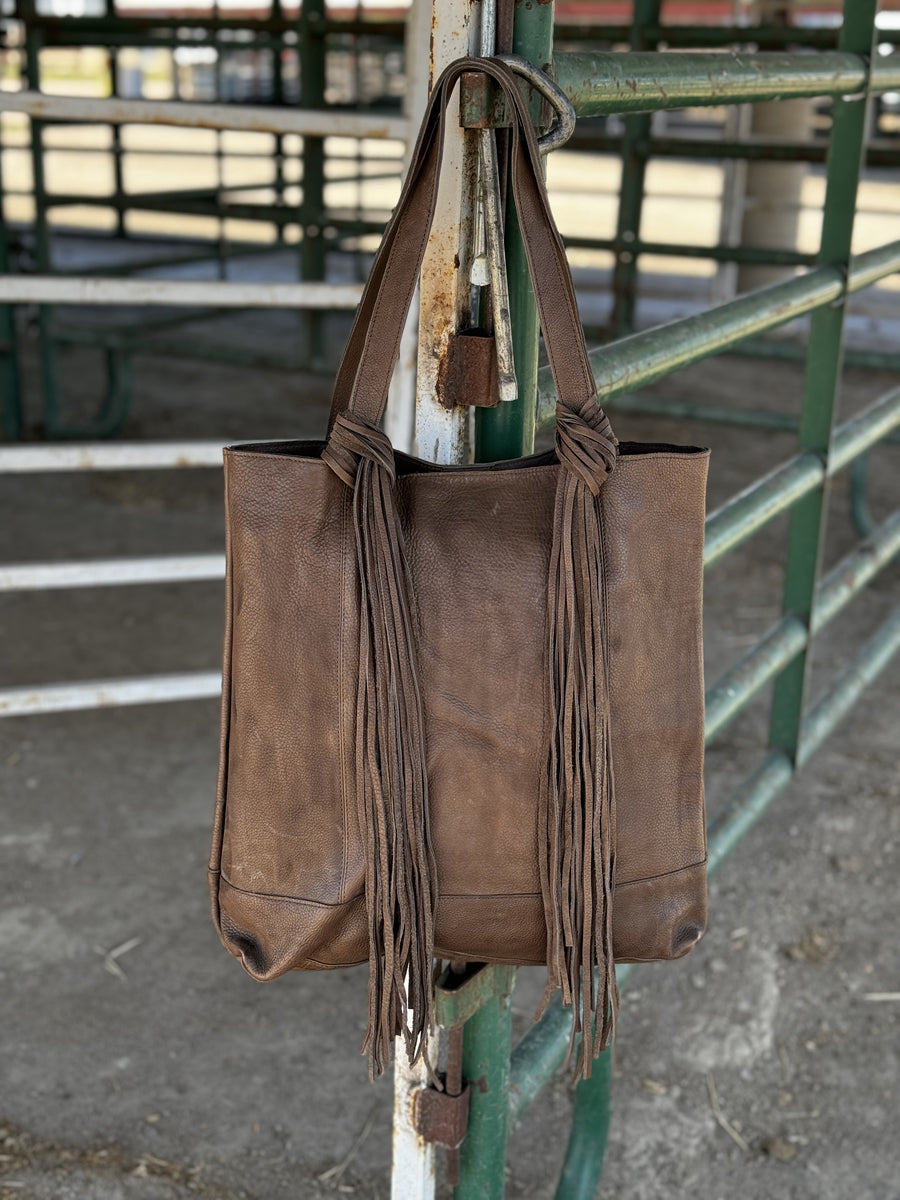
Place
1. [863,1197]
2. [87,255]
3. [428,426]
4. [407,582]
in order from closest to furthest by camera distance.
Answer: [407,582]
[428,426]
[863,1197]
[87,255]

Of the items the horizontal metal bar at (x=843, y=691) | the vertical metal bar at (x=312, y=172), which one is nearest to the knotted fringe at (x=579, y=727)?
the horizontal metal bar at (x=843, y=691)

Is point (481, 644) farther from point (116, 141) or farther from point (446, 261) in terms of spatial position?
point (116, 141)

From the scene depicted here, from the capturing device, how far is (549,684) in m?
0.81

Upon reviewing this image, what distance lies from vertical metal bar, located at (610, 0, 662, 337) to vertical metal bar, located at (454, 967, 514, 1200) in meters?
3.36

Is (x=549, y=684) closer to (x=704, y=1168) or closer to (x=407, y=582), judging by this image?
(x=407, y=582)

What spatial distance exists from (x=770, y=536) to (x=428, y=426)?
3.26 m

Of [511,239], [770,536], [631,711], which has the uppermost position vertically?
[511,239]

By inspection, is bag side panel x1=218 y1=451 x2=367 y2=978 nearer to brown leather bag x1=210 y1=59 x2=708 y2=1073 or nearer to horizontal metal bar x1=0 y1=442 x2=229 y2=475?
brown leather bag x1=210 y1=59 x2=708 y2=1073

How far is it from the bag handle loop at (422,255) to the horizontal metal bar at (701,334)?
167 mm

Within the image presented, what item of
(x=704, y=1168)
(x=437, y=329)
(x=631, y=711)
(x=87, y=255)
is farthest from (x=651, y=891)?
(x=87, y=255)

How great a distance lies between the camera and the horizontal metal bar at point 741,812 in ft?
4.02

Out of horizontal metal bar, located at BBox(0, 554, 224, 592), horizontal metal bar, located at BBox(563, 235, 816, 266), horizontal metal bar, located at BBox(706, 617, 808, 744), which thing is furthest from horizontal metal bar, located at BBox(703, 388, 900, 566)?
horizontal metal bar, located at BBox(563, 235, 816, 266)

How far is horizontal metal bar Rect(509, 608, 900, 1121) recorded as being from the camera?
1.23 m

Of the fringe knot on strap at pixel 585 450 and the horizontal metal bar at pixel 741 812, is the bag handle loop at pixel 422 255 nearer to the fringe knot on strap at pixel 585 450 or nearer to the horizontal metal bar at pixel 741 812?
the fringe knot on strap at pixel 585 450
